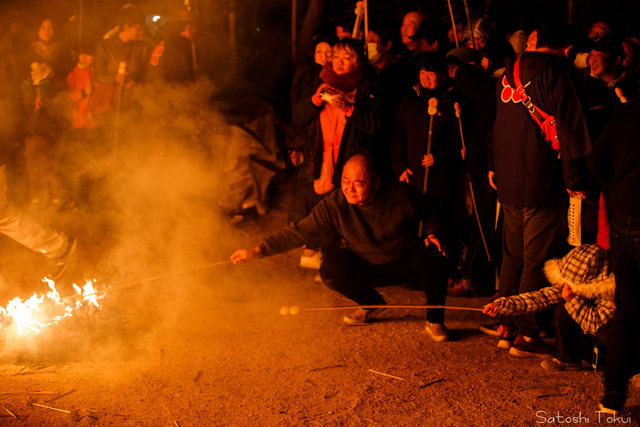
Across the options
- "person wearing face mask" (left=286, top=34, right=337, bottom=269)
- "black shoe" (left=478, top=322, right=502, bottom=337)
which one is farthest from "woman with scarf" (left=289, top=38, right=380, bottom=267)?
"black shoe" (left=478, top=322, right=502, bottom=337)

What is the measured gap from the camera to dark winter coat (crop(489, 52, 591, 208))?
368 centimetres

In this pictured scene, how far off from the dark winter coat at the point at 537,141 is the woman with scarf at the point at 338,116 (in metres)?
1.40

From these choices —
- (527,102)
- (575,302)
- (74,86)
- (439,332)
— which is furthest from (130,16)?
(575,302)

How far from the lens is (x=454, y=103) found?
518 centimetres

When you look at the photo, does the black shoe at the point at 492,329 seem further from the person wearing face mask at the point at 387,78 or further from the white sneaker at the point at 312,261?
the white sneaker at the point at 312,261

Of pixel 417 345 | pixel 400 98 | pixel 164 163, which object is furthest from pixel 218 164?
pixel 417 345

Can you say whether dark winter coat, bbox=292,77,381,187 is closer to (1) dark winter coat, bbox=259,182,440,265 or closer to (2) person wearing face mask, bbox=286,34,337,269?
(2) person wearing face mask, bbox=286,34,337,269

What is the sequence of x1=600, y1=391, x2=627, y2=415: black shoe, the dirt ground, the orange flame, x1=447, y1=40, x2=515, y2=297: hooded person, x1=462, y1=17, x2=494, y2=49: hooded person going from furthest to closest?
x1=462, y1=17, x2=494, y2=49: hooded person, x1=447, y1=40, x2=515, y2=297: hooded person, the orange flame, the dirt ground, x1=600, y1=391, x2=627, y2=415: black shoe

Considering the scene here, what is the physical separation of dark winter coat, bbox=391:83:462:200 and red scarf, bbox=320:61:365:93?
462mm

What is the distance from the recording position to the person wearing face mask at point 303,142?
5.93 metres

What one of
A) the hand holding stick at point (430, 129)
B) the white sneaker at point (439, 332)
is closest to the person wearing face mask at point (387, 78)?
the hand holding stick at point (430, 129)

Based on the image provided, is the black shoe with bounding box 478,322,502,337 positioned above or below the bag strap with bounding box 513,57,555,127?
below

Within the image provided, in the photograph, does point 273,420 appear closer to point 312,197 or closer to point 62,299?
point 62,299

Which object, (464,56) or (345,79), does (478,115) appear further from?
(345,79)
